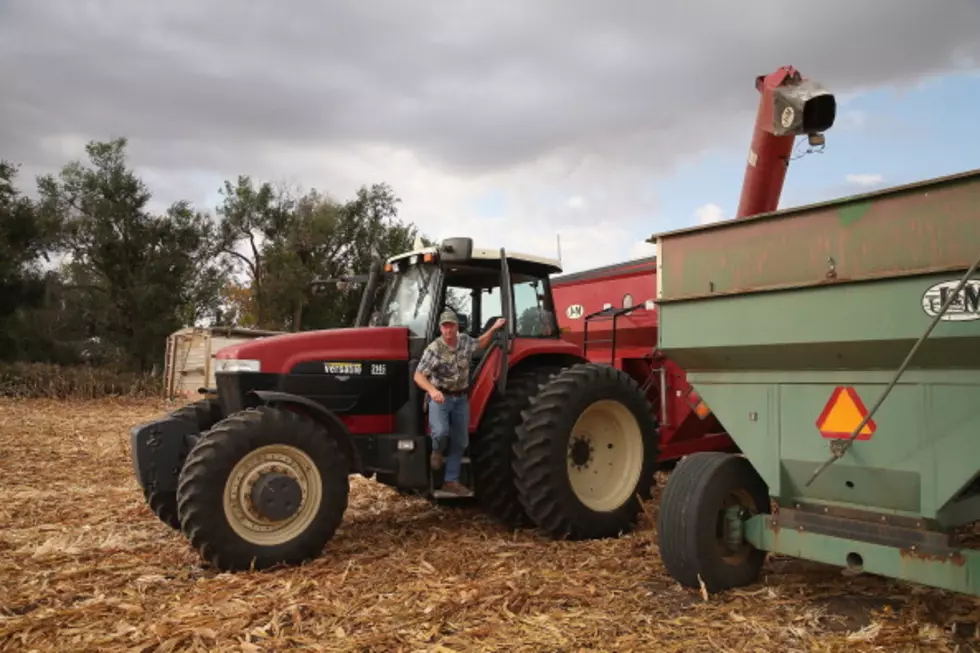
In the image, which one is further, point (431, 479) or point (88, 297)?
point (88, 297)

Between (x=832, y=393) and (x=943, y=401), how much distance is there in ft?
1.73

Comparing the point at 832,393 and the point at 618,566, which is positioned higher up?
the point at 832,393

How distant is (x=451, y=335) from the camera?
18.8 feet

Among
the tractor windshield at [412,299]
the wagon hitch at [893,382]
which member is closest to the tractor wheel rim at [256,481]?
the tractor windshield at [412,299]

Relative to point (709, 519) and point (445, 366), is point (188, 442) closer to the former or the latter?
point (445, 366)

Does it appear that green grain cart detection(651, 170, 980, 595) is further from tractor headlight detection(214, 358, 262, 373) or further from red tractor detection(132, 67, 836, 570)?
tractor headlight detection(214, 358, 262, 373)

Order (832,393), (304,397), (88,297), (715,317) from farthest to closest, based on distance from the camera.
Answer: (88,297)
(304,397)
(715,317)
(832,393)

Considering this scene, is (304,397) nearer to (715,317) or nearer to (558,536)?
(558,536)

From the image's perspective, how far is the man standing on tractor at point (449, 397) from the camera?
5.61 m

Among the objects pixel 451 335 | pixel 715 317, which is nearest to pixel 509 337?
pixel 451 335

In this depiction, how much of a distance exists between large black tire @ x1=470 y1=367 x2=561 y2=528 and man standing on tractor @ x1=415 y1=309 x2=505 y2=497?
0.88 ft

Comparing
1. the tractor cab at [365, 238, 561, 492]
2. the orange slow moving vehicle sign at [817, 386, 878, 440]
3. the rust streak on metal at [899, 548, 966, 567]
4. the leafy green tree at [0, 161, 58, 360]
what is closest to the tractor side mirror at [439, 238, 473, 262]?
the tractor cab at [365, 238, 561, 492]

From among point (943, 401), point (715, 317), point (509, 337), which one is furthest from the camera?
point (509, 337)

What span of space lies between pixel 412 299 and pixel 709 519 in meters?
3.03
